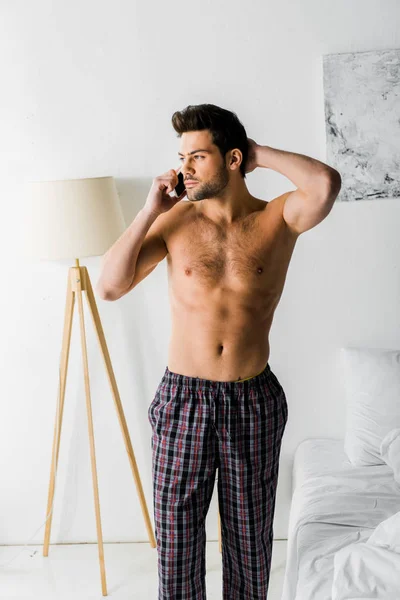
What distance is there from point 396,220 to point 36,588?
1932mm

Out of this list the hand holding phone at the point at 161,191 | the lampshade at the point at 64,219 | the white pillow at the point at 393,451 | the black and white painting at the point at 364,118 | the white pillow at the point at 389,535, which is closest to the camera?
the white pillow at the point at 389,535

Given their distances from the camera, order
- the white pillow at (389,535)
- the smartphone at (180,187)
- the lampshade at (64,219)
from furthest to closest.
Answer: the lampshade at (64,219) < the smartphone at (180,187) < the white pillow at (389,535)

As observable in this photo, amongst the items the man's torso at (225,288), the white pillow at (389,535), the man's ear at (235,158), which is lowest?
the white pillow at (389,535)

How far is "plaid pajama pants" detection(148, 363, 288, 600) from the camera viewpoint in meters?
1.99

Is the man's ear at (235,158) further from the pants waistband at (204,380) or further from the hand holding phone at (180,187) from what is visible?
the pants waistband at (204,380)

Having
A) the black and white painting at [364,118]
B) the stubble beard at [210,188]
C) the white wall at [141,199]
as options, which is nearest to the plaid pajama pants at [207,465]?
the stubble beard at [210,188]

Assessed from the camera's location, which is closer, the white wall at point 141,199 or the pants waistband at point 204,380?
the pants waistband at point 204,380

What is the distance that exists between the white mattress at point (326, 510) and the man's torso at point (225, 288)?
54 centimetres

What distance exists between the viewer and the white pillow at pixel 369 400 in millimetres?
2627

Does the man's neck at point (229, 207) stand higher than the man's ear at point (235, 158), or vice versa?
the man's ear at point (235, 158)

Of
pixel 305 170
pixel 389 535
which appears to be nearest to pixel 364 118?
pixel 305 170

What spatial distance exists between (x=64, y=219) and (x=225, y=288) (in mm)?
735

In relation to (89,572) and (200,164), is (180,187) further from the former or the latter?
(89,572)

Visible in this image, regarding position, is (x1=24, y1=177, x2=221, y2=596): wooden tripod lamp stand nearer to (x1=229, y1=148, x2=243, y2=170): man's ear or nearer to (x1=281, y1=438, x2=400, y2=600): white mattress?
(x1=229, y1=148, x2=243, y2=170): man's ear
